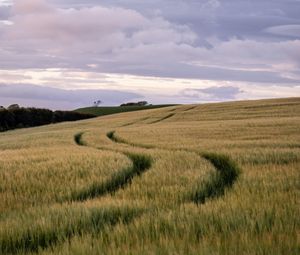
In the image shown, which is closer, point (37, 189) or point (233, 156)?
point (37, 189)

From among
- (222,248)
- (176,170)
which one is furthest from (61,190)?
(222,248)

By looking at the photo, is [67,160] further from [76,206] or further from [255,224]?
[255,224]

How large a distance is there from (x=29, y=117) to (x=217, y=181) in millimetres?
86727

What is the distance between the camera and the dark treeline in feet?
298

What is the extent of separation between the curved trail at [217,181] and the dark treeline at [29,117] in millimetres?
76695

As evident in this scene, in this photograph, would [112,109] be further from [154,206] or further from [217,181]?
[154,206]

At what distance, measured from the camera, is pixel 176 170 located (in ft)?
45.2

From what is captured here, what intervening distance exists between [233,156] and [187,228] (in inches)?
419

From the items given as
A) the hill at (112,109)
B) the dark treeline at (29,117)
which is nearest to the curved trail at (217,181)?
the dark treeline at (29,117)

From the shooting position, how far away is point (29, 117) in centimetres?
9525

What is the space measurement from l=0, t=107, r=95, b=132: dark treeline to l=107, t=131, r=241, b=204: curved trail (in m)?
76.7

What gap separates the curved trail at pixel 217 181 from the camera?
32.7 feet

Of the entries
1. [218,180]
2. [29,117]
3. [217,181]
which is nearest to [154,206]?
[217,181]

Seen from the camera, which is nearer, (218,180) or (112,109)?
(218,180)
